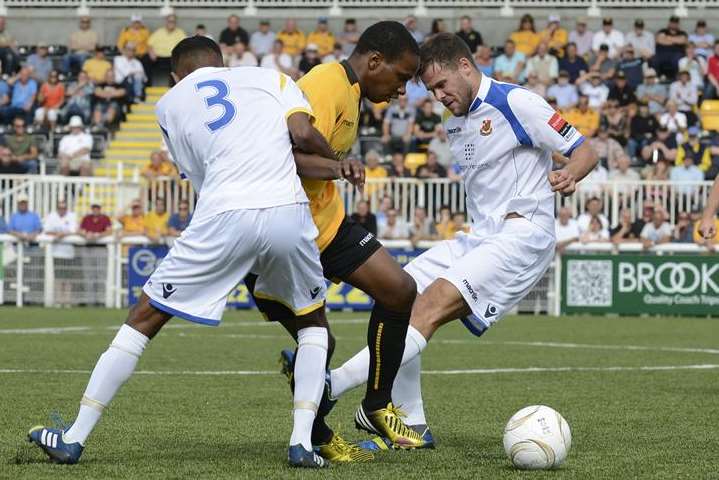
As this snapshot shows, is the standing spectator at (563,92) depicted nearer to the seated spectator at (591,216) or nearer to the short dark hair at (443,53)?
the seated spectator at (591,216)

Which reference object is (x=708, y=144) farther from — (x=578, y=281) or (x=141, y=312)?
(x=141, y=312)

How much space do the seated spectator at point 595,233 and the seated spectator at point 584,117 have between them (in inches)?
118

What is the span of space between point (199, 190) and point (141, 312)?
0.66 m

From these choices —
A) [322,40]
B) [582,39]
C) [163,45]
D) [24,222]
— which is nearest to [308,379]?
[24,222]

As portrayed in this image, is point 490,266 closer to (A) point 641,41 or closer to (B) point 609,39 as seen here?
(B) point 609,39

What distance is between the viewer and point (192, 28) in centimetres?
3350

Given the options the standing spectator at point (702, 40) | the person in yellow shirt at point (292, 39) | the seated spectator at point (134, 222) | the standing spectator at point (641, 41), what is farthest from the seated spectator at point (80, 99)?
the standing spectator at point (702, 40)

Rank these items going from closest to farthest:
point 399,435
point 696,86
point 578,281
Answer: point 399,435 < point 578,281 < point 696,86

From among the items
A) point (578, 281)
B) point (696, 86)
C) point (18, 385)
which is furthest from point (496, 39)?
point (18, 385)

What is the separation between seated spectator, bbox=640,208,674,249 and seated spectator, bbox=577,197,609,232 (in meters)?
0.66

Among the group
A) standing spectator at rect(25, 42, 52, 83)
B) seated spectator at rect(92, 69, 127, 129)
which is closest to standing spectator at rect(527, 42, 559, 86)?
seated spectator at rect(92, 69, 127, 129)

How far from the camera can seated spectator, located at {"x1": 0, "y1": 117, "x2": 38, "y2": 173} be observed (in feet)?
88.8

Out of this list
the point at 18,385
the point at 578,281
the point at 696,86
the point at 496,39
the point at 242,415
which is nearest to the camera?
the point at 242,415

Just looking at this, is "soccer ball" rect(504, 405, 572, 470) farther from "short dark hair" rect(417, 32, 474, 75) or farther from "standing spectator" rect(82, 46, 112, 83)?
"standing spectator" rect(82, 46, 112, 83)
